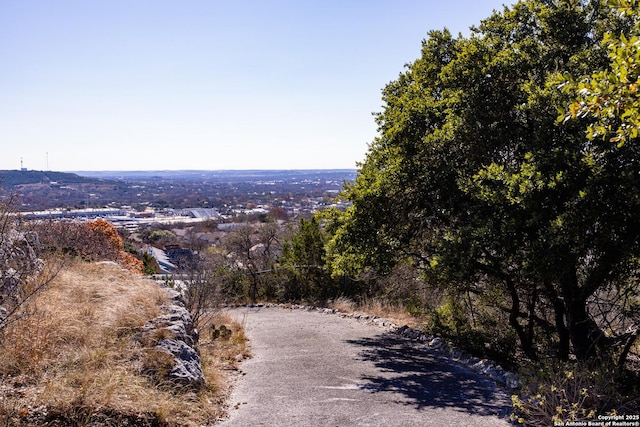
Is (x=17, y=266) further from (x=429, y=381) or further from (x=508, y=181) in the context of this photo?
(x=508, y=181)

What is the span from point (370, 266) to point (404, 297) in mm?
5380

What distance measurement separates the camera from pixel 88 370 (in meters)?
4.98

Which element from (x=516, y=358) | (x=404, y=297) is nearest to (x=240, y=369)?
(x=516, y=358)

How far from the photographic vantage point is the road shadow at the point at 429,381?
5.93m

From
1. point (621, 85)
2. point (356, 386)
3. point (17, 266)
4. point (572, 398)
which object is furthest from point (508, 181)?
point (17, 266)

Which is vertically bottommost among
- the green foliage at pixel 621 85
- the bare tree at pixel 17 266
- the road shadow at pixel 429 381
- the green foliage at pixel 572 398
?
the road shadow at pixel 429 381

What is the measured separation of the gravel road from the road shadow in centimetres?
1

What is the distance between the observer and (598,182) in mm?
6008

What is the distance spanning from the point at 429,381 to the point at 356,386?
3.61 feet

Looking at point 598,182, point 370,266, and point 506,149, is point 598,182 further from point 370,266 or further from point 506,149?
point 370,266

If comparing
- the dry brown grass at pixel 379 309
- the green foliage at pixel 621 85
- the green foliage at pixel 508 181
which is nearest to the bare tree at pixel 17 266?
the green foliage at pixel 508 181

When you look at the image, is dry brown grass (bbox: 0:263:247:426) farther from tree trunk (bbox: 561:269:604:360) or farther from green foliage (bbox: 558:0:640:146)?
tree trunk (bbox: 561:269:604:360)

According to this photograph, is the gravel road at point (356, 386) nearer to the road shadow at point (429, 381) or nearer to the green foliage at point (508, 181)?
the road shadow at point (429, 381)

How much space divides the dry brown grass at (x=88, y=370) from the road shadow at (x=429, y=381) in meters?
2.27
